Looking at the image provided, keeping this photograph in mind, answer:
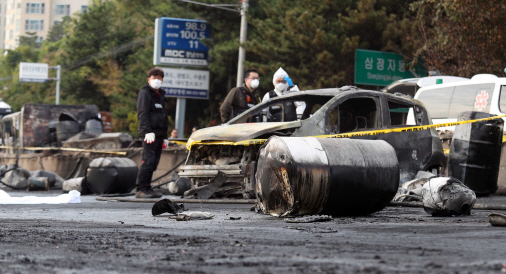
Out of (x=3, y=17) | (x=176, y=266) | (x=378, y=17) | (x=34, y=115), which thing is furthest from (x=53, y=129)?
(x=3, y=17)

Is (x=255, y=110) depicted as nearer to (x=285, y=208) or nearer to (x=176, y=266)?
(x=285, y=208)

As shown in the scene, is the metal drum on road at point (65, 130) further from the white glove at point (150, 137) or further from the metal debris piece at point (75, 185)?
the white glove at point (150, 137)

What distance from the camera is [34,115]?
872 inches

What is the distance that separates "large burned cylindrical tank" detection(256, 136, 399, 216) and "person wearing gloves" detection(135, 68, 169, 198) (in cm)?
411

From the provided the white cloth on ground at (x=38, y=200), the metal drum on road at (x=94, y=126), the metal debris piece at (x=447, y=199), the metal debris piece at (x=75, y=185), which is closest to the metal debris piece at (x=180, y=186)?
the metal debris piece at (x=75, y=185)

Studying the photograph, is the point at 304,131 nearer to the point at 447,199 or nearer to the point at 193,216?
the point at 447,199

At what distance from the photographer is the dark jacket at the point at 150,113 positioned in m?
10.9

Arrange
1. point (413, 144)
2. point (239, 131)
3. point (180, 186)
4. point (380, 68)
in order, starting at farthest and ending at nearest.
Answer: point (380, 68) < point (180, 186) < point (413, 144) < point (239, 131)

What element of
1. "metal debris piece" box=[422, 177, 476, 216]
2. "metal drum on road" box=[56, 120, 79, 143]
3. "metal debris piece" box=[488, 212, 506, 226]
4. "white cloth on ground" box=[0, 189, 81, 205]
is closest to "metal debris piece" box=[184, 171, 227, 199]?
"white cloth on ground" box=[0, 189, 81, 205]

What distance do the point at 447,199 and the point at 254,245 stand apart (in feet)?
9.94

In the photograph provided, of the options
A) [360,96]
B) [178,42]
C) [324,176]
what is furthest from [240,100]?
[178,42]

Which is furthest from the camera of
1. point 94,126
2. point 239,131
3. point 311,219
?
point 94,126

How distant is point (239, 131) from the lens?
391 inches

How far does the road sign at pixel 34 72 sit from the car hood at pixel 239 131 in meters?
61.4
